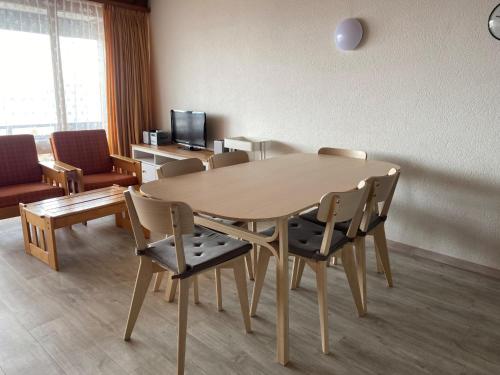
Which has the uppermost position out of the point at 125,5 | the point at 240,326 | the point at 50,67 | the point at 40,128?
the point at 125,5

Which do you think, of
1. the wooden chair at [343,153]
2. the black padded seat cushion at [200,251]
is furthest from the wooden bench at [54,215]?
the wooden chair at [343,153]

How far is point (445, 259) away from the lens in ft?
9.86

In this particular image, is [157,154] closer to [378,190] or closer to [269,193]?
[269,193]

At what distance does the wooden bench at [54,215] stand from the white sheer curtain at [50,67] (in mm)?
1652

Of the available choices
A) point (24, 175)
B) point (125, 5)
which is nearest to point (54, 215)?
point (24, 175)

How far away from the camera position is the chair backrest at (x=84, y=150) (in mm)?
4105

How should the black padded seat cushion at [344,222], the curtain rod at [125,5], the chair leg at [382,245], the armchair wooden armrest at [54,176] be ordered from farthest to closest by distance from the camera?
1. the curtain rod at [125,5]
2. the armchair wooden armrest at [54,176]
3. the chair leg at [382,245]
4. the black padded seat cushion at [344,222]

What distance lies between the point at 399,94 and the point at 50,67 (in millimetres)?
3789

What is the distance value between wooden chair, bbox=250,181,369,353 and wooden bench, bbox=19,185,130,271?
156cm

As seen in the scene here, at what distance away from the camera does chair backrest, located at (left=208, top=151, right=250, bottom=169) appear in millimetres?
2756

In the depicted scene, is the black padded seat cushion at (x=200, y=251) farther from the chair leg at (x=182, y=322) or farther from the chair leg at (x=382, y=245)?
the chair leg at (x=382, y=245)

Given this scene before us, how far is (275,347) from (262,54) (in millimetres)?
2833

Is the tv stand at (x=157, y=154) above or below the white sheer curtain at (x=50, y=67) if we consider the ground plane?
below

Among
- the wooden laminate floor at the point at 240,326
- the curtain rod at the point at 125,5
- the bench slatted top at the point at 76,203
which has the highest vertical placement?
the curtain rod at the point at 125,5
